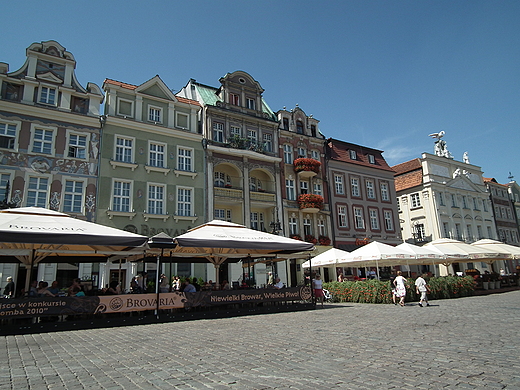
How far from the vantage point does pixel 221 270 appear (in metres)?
26.6

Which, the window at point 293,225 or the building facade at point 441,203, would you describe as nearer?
the window at point 293,225

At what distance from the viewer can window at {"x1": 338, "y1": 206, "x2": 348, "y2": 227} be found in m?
32.7

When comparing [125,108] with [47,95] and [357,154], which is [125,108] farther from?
[357,154]

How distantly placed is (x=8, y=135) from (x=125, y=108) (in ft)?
22.8

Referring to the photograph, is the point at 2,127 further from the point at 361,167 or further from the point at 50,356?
the point at 361,167

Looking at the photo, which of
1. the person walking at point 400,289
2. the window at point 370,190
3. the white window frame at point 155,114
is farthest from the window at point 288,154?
the person walking at point 400,289

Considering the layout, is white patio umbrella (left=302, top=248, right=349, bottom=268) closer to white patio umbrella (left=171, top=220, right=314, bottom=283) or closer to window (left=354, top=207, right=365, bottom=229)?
white patio umbrella (left=171, top=220, right=314, bottom=283)

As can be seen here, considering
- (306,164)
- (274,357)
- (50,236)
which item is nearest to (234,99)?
(306,164)

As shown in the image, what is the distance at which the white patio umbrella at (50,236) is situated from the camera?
10414mm

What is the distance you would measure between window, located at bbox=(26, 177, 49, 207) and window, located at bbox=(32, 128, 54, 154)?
171 cm

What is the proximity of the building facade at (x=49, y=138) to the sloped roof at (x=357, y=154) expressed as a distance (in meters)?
20.5

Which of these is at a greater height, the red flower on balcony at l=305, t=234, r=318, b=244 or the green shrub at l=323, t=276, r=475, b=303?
the red flower on balcony at l=305, t=234, r=318, b=244

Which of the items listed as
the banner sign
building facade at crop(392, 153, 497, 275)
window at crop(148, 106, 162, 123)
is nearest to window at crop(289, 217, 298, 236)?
window at crop(148, 106, 162, 123)

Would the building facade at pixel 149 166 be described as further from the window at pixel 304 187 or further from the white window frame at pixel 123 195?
the window at pixel 304 187
